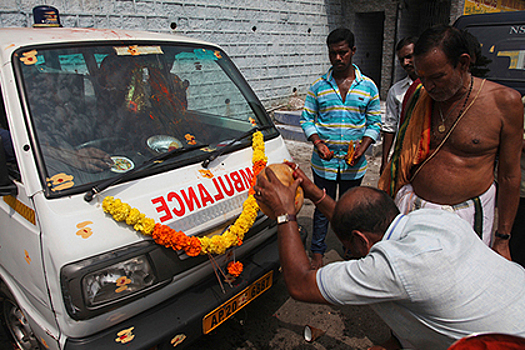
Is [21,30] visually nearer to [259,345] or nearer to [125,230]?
[125,230]

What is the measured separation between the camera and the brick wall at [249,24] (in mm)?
5684

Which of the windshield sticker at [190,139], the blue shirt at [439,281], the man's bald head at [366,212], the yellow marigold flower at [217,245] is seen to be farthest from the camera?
the windshield sticker at [190,139]

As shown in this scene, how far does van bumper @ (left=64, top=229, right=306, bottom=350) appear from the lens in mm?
1660

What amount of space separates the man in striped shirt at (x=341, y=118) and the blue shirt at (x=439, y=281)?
5.76ft

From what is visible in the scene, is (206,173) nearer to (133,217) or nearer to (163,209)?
(163,209)

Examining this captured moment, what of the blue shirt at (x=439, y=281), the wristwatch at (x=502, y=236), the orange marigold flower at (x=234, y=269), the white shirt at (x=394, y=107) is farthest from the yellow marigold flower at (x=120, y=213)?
the white shirt at (x=394, y=107)

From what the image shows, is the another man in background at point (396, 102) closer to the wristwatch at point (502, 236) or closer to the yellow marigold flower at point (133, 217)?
the wristwatch at point (502, 236)

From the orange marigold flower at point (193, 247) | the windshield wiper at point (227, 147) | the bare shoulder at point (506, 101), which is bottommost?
the orange marigold flower at point (193, 247)

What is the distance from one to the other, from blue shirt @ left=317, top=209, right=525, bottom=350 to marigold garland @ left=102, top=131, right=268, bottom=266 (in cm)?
74

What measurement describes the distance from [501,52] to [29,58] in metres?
4.30

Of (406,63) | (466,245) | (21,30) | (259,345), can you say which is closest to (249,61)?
(406,63)

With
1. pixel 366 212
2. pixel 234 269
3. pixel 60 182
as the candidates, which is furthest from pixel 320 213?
pixel 60 182

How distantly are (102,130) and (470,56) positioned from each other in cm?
218

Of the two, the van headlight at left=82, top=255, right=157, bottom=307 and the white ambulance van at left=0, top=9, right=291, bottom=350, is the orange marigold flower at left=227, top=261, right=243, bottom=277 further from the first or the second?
the van headlight at left=82, top=255, right=157, bottom=307
